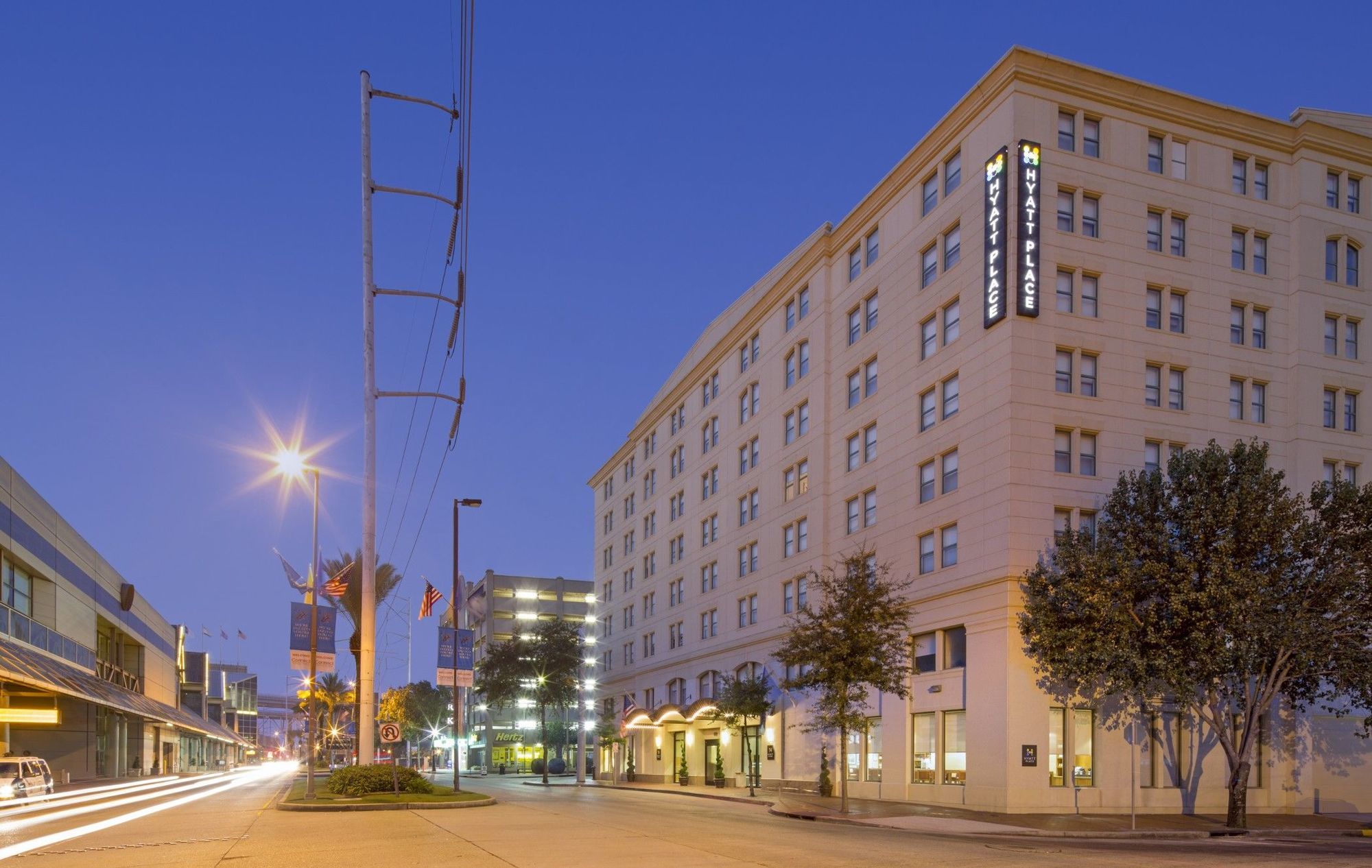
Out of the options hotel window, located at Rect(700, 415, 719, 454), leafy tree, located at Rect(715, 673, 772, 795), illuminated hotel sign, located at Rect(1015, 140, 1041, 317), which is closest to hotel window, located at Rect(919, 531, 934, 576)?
illuminated hotel sign, located at Rect(1015, 140, 1041, 317)

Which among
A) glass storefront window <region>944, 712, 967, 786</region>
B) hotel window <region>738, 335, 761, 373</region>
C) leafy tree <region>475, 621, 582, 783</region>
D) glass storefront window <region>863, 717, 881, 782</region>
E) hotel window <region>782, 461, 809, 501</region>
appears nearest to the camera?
glass storefront window <region>944, 712, 967, 786</region>

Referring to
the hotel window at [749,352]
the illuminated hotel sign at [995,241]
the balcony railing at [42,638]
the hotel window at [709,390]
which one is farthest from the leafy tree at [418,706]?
the illuminated hotel sign at [995,241]

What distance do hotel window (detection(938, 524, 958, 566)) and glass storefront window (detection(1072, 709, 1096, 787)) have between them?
6518 millimetres

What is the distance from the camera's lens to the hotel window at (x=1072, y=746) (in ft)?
121

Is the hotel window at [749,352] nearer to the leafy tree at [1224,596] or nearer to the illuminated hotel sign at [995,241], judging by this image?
A: the illuminated hotel sign at [995,241]

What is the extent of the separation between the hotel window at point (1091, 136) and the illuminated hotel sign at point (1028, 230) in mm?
2822

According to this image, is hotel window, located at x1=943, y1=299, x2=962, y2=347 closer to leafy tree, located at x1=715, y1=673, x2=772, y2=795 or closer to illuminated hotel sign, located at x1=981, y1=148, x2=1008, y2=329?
illuminated hotel sign, located at x1=981, y1=148, x2=1008, y2=329

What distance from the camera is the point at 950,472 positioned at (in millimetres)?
41750

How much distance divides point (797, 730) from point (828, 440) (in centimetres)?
1326

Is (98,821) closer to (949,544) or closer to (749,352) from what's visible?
(949,544)

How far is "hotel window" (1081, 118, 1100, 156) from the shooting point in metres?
40.8

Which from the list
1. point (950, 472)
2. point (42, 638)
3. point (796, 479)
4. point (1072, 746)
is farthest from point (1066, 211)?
point (42, 638)

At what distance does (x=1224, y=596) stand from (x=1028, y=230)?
1365 centimetres

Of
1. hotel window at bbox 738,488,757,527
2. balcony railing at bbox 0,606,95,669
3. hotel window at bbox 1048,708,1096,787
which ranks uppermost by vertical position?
hotel window at bbox 738,488,757,527
